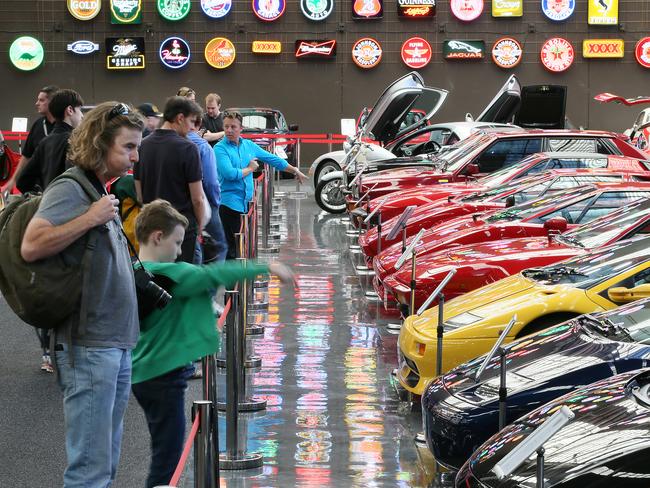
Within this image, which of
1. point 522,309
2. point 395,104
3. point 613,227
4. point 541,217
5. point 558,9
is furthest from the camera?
point 558,9

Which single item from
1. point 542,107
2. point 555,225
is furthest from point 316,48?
point 555,225

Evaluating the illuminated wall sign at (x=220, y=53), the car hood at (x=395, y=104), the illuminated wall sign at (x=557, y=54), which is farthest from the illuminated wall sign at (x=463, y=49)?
the car hood at (x=395, y=104)

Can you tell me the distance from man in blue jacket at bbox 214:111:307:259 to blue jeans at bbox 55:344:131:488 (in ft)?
23.2

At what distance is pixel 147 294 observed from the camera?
4836 mm

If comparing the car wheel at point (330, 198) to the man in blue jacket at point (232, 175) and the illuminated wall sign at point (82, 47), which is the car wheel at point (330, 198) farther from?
the illuminated wall sign at point (82, 47)

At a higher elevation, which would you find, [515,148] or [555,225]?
[515,148]

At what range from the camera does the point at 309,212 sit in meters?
22.0

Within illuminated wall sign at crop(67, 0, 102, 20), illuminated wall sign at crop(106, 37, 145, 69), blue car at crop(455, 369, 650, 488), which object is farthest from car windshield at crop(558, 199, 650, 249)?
illuminated wall sign at crop(67, 0, 102, 20)

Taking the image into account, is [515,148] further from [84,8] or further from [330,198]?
[84,8]

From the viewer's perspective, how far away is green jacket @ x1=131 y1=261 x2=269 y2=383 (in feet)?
16.0

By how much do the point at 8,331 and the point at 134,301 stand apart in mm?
6475

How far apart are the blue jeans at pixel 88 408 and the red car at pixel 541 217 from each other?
640 centimetres

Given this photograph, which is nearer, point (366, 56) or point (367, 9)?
point (367, 9)

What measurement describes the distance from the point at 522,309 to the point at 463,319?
411 millimetres
